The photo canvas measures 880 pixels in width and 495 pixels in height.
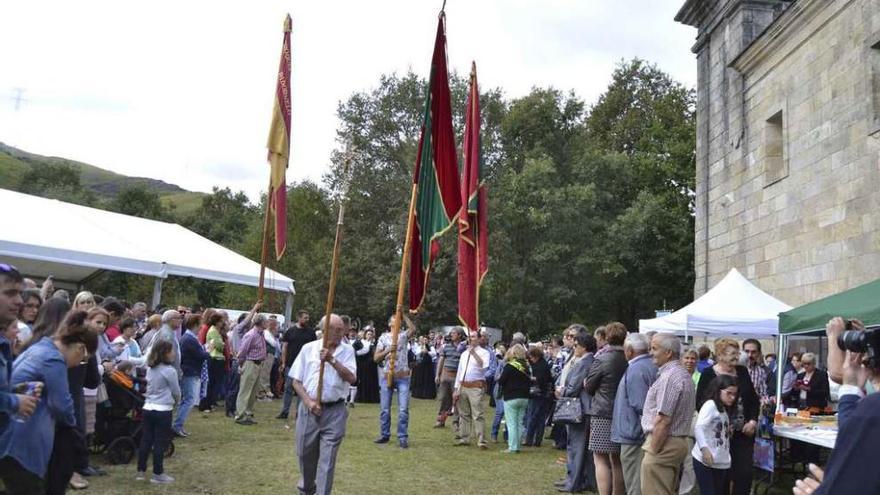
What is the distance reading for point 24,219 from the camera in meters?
14.8

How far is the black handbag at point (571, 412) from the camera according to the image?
8820 millimetres

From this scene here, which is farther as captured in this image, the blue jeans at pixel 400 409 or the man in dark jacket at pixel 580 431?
the blue jeans at pixel 400 409

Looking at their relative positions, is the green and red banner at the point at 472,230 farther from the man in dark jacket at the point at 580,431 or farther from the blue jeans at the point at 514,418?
the blue jeans at the point at 514,418

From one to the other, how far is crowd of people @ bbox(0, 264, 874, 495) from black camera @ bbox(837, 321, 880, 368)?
0.45ft

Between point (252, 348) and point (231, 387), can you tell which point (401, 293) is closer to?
point (252, 348)

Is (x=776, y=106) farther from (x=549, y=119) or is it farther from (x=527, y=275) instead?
(x=549, y=119)

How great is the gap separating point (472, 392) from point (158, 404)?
220 inches

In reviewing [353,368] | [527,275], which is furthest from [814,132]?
[527,275]

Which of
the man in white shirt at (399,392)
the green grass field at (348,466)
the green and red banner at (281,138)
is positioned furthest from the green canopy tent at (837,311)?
the green and red banner at (281,138)

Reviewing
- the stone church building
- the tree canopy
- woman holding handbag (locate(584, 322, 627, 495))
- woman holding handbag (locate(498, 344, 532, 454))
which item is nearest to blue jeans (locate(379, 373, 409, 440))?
woman holding handbag (locate(498, 344, 532, 454))

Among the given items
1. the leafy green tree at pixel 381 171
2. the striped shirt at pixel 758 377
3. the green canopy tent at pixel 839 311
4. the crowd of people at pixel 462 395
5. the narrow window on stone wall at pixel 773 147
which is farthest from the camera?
the leafy green tree at pixel 381 171

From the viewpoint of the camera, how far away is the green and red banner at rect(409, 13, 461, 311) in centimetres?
805

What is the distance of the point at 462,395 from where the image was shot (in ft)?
39.8

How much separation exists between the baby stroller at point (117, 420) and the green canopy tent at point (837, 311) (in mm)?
8400
